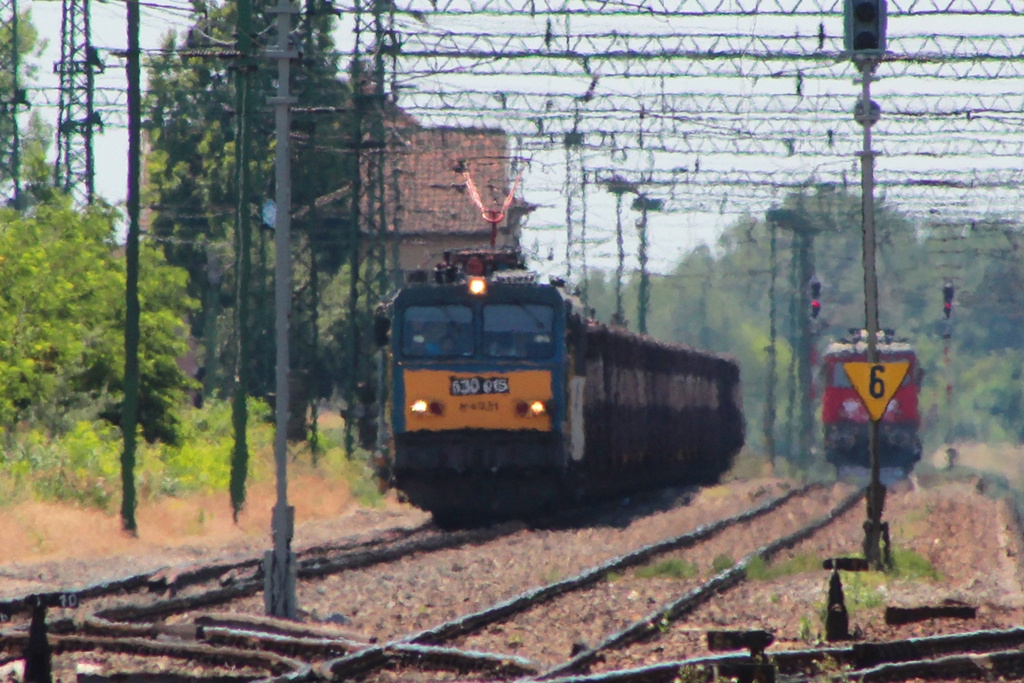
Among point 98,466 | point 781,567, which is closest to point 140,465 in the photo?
point 98,466

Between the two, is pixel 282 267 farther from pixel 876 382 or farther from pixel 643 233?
pixel 643 233

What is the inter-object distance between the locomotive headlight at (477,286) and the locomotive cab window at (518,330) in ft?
0.77

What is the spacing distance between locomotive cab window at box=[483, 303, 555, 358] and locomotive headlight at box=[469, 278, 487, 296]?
235 mm

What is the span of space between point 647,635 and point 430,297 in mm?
10707

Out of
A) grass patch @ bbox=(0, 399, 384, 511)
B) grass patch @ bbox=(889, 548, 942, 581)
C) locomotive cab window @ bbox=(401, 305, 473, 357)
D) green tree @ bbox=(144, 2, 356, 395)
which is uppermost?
green tree @ bbox=(144, 2, 356, 395)

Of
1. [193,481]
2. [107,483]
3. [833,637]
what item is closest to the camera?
[833,637]

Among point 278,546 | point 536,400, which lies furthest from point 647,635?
point 536,400

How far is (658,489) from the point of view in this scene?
3656 cm

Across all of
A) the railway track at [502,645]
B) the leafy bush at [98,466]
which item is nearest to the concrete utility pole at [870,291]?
the railway track at [502,645]

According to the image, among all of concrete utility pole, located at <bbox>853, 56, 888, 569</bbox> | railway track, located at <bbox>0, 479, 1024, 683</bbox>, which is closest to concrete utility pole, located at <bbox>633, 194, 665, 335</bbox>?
concrete utility pole, located at <bbox>853, 56, 888, 569</bbox>

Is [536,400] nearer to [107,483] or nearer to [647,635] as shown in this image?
[107,483]

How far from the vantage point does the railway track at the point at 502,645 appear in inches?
372

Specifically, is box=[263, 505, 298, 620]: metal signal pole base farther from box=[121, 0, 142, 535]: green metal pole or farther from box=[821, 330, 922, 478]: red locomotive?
box=[821, 330, 922, 478]: red locomotive

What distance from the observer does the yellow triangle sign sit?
17.9 metres
